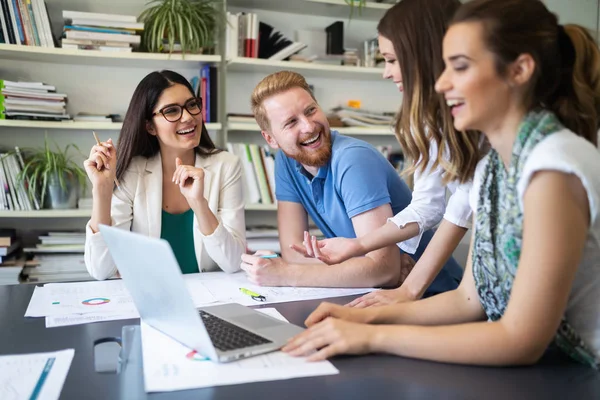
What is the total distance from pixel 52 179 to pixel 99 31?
2.44 ft

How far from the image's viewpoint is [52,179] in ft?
8.94

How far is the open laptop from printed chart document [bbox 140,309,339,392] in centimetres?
2

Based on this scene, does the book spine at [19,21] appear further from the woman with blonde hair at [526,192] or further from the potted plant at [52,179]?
the woman with blonde hair at [526,192]

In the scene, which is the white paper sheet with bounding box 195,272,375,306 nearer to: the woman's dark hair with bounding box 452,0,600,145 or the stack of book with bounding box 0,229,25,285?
the woman's dark hair with bounding box 452,0,600,145

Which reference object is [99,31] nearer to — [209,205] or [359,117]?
[209,205]

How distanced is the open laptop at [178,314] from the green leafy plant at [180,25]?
1.91 m

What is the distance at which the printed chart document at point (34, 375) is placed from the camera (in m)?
0.80

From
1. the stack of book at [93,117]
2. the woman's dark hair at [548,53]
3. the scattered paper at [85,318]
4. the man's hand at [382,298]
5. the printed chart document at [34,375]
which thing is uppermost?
the woman's dark hair at [548,53]

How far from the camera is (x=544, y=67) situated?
90cm

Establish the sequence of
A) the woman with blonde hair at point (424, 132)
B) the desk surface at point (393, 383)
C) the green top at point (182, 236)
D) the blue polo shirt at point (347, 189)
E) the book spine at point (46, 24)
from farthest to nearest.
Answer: the book spine at point (46, 24) → the green top at point (182, 236) → the blue polo shirt at point (347, 189) → the woman with blonde hair at point (424, 132) → the desk surface at point (393, 383)

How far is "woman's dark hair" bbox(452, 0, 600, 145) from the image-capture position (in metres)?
0.88

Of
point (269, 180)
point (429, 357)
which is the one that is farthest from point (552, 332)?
point (269, 180)

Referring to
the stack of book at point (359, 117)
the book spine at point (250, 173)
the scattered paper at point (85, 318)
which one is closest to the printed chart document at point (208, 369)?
the scattered paper at point (85, 318)

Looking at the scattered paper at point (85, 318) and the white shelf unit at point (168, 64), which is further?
the white shelf unit at point (168, 64)
